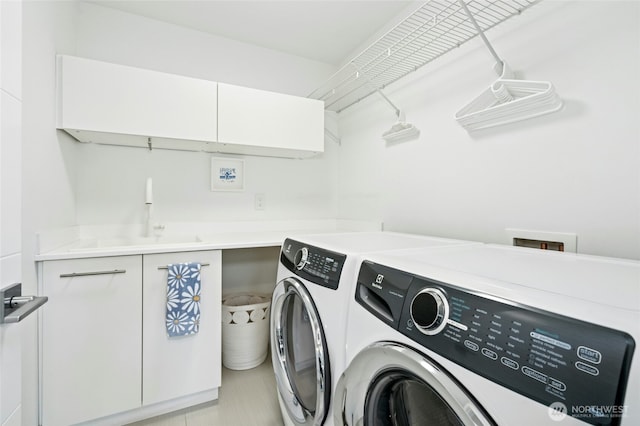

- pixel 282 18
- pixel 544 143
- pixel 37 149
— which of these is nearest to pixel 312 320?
pixel 544 143

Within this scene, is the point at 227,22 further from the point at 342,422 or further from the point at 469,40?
the point at 342,422

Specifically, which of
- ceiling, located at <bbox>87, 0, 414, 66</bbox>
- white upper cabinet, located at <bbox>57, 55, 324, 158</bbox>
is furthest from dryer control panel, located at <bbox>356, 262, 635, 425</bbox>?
ceiling, located at <bbox>87, 0, 414, 66</bbox>

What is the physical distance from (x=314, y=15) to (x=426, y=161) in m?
1.26

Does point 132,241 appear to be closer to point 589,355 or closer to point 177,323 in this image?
point 177,323

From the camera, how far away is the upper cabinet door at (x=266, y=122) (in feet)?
6.18

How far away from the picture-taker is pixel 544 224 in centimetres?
120

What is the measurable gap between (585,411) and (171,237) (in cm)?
217

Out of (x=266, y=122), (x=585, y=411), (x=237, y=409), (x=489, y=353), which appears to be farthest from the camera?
(x=266, y=122)

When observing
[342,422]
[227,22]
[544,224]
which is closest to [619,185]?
[544,224]

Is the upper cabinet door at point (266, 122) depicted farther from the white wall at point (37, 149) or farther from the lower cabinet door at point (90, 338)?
the lower cabinet door at point (90, 338)

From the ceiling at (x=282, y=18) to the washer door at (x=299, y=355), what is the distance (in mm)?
1776

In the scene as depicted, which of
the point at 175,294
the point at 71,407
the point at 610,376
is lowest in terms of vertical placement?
the point at 71,407

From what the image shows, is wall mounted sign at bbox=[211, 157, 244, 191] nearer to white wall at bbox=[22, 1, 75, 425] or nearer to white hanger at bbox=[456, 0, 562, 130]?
white wall at bbox=[22, 1, 75, 425]

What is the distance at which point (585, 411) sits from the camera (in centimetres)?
39
